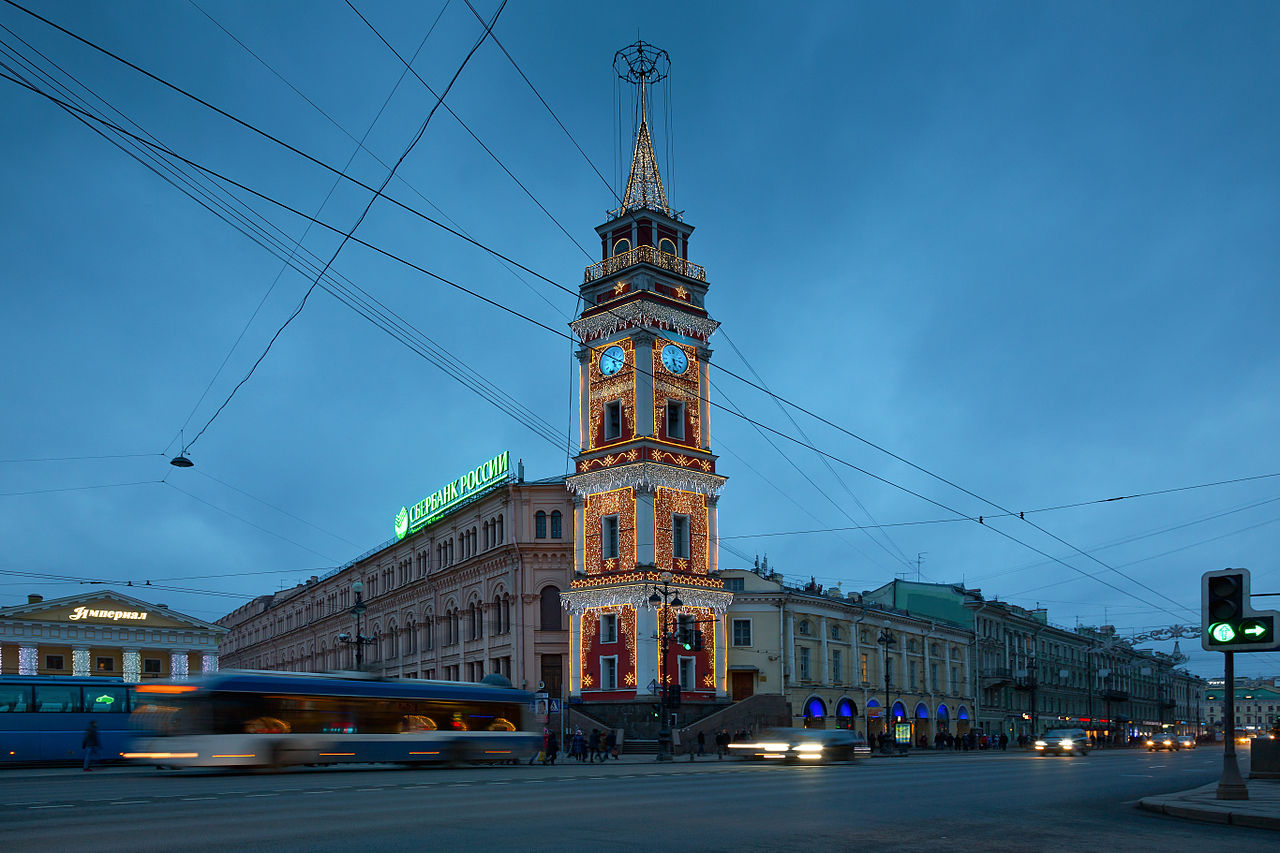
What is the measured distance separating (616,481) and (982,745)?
1447 inches

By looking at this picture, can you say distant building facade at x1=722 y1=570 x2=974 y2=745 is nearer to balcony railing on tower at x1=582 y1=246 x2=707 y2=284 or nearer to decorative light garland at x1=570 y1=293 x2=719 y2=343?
decorative light garland at x1=570 y1=293 x2=719 y2=343

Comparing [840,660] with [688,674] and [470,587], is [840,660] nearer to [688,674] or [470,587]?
[688,674]

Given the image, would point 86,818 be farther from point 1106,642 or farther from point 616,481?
point 1106,642

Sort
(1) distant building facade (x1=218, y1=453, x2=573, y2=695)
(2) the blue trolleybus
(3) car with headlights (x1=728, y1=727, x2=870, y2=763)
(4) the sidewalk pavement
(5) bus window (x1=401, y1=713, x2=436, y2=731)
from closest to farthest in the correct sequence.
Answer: (4) the sidewalk pavement, (5) bus window (x1=401, y1=713, x2=436, y2=731), (2) the blue trolleybus, (3) car with headlights (x1=728, y1=727, x2=870, y2=763), (1) distant building facade (x1=218, y1=453, x2=573, y2=695)

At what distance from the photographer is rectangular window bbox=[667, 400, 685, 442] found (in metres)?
56.2

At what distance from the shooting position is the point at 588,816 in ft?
48.5

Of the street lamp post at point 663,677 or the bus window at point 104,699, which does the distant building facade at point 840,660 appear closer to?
the street lamp post at point 663,677

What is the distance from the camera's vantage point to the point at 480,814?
14891mm

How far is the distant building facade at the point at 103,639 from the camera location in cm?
7119

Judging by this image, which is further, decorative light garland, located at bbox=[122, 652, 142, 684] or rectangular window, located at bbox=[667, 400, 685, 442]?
decorative light garland, located at bbox=[122, 652, 142, 684]

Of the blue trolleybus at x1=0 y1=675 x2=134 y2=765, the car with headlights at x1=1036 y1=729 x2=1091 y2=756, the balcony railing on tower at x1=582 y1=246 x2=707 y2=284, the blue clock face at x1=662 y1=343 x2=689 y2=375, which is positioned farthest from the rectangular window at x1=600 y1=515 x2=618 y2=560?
the blue trolleybus at x1=0 y1=675 x2=134 y2=765

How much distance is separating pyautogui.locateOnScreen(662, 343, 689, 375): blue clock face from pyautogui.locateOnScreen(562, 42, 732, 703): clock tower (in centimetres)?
6

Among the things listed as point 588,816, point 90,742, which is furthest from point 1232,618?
point 90,742

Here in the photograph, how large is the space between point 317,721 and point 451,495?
41836mm
